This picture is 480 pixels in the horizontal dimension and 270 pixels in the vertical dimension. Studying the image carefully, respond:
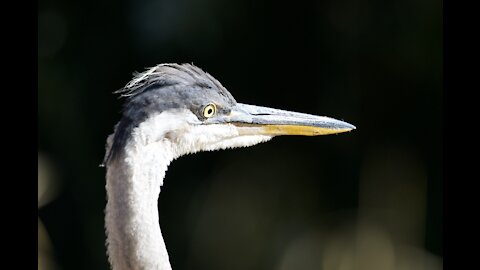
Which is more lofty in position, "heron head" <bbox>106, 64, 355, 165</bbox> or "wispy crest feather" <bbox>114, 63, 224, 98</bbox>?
"wispy crest feather" <bbox>114, 63, 224, 98</bbox>

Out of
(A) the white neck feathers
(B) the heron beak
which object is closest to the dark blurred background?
(B) the heron beak

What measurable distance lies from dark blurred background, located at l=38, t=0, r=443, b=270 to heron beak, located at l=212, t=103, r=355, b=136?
5.11ft

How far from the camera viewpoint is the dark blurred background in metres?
3.02

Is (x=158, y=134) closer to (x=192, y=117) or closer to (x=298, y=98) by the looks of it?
(x=192, y=117)

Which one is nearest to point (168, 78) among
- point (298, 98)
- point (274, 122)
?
point (274, 122)

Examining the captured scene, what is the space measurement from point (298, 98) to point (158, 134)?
186 centimetres

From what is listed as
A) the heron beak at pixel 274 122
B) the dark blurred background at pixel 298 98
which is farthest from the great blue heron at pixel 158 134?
the dark blurred background at pixel 298 98

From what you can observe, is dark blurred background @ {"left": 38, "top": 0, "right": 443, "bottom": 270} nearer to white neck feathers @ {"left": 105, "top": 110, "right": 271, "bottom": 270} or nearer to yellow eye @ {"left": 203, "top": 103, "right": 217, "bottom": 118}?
yellow eye @ {"left": 203, "top": 103, "right": 217, "bottom": 118}

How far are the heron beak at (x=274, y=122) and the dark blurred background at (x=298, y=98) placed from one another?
1.56m

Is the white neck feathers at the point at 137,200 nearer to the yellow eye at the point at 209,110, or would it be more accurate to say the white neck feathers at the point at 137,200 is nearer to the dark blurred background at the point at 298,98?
the yellow eye at the point at 209,110

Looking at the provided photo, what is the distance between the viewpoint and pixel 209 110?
57.6 inches

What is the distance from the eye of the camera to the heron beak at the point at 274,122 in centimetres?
151
